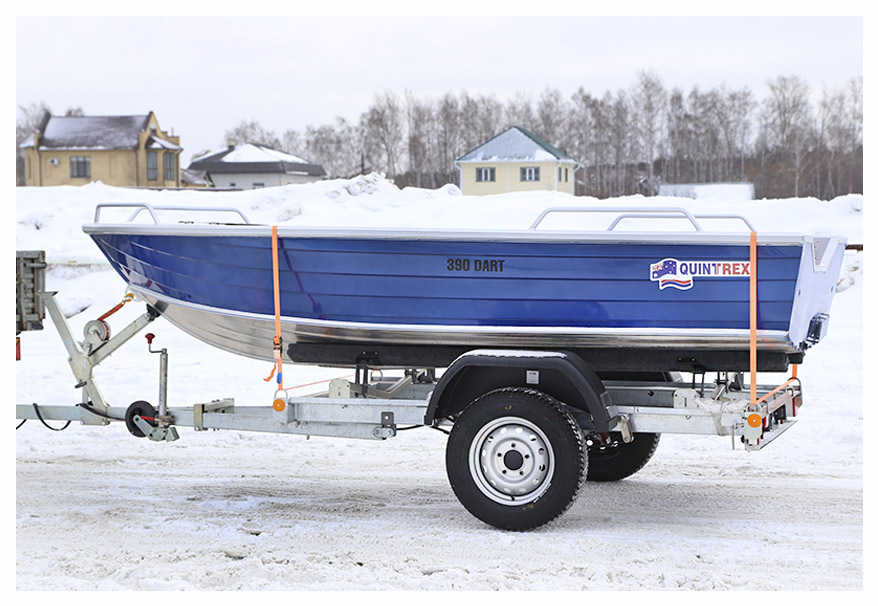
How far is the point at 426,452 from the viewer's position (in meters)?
7.27

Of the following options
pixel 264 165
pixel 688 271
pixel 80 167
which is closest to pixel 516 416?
pixel 688 271

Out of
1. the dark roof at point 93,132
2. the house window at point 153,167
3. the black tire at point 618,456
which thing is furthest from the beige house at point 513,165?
the black tire at point 618,456

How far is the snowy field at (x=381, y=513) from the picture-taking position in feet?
14.9

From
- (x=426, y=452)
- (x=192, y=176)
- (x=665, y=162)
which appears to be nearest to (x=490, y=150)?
(x=665, y=162)

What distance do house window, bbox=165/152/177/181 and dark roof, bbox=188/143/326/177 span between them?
2.65m

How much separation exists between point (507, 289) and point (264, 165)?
4902cm

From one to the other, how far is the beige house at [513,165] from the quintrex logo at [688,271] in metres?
38.6

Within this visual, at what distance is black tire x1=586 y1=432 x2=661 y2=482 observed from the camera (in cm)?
633

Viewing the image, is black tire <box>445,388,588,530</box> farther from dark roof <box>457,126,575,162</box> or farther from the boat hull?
dark roof <box>457,126,575,162</box>

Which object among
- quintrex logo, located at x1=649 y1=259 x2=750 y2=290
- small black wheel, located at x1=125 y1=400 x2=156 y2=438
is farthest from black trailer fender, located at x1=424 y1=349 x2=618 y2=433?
small black wheel, located at x1=125 y1=400 x2=156 y2=438

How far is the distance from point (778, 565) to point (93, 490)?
4.02m

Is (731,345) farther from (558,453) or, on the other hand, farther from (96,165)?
(96,165)

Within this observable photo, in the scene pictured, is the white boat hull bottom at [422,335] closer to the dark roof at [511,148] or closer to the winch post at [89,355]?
the winch post at [89,355]

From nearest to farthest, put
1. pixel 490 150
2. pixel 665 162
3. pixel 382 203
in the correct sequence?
pixel 382 203 < pixel 490 150 < pixel 665 162
